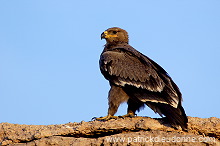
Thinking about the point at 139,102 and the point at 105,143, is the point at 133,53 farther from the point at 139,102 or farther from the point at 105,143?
the point at 105,143

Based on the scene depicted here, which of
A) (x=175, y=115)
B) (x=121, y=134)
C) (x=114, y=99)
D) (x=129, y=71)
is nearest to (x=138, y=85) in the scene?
(x=129, y=71)

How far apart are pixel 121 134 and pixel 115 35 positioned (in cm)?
447

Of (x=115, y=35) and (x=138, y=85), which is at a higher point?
(x=115, y=35)

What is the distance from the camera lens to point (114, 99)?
13102 millimetres

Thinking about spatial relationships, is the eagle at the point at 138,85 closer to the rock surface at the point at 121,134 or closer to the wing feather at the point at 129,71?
the wing feather at the point at 129,71

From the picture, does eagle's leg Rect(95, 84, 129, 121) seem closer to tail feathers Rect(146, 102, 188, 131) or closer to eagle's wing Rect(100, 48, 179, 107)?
eagle's wing Rect(100, 48, 179, 107)

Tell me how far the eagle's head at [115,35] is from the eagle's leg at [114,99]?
7.82 ft

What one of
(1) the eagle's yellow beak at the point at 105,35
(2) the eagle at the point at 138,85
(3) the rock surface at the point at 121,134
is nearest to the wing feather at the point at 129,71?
(2) the eagle at the point at 138,85

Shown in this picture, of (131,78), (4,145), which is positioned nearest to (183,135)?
(131,78)

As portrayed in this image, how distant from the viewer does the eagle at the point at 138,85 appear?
475 inches

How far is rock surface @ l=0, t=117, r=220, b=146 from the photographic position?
11.4 metres

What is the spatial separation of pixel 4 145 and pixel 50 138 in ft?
4.35

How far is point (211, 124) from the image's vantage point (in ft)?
39.7

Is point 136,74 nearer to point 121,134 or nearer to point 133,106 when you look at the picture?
point 133,106
